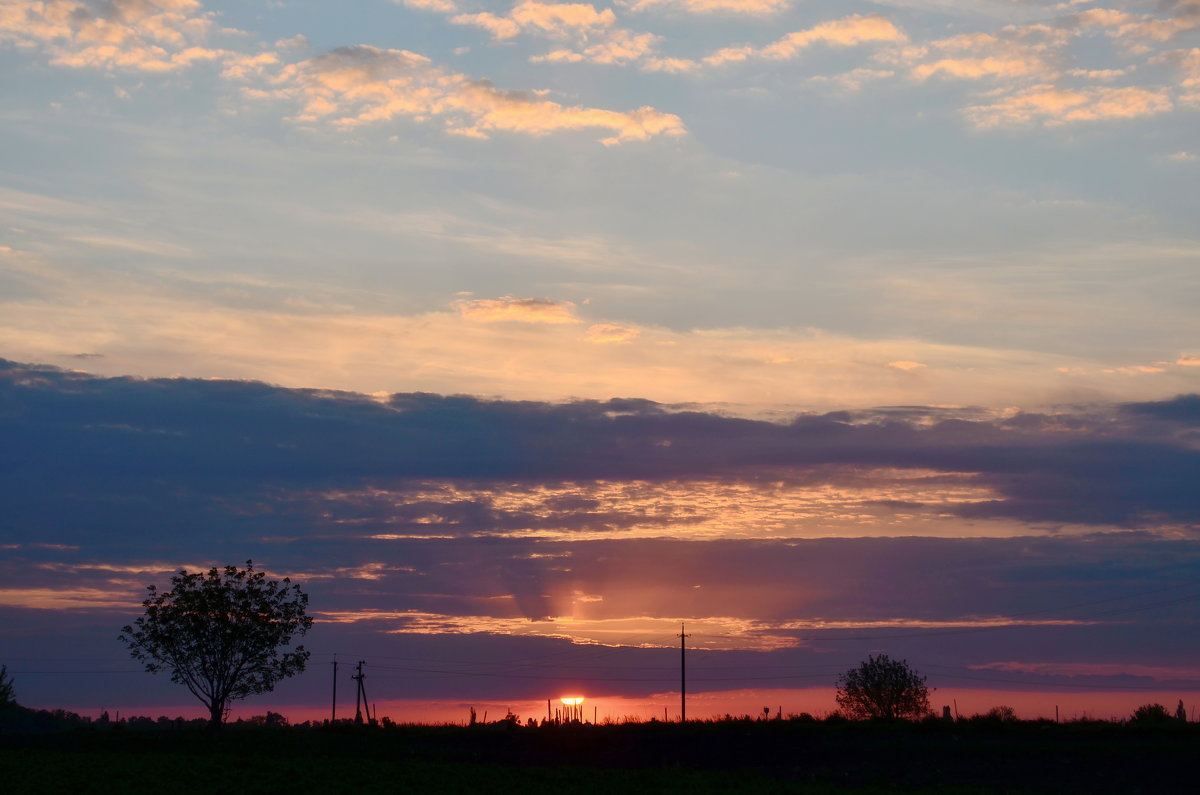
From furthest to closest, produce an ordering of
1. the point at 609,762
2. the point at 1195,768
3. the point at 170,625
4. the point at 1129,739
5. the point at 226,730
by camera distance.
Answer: the point at 170,625 → the point at 226,730 → the point at 609,762 → the point at 1129,739 → the point at 1195,768

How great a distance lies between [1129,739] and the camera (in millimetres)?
47156

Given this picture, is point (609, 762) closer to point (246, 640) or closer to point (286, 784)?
point (286, 784)

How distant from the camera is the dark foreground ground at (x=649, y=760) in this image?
138 feet

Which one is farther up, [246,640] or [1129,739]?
[246,640]

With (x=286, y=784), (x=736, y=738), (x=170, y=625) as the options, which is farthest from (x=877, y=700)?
(x=286, y=784)

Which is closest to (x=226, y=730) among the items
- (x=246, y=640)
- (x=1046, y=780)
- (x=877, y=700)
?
(x=246, y=640)

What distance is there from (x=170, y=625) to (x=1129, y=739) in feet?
166

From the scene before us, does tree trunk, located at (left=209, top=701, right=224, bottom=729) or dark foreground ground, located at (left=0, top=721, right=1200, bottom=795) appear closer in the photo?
dark foreground ground, located at (left=0, top=721, right=1200, bottom=795)

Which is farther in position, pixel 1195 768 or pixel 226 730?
pixel 226 730

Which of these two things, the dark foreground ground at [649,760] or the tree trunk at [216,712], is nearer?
the dark foreground ground at [649,760]

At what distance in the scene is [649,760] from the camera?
165 ft

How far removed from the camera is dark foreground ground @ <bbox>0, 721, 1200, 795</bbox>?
42.0m

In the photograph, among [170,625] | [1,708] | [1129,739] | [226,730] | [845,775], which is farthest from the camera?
[1,708]

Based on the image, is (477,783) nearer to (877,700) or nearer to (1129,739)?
(1129,739)
